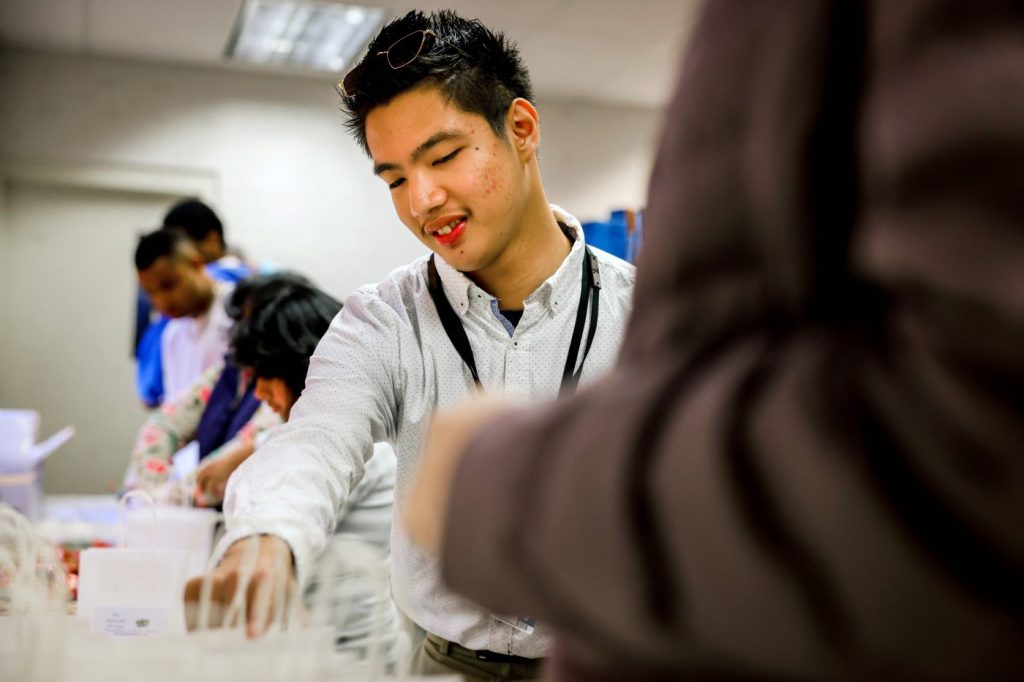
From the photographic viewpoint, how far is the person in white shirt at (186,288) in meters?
3.34

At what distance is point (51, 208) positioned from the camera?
5.60 m

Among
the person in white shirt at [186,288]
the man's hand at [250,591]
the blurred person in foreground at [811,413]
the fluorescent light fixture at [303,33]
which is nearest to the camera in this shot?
the blurred person in foreground at [811,413]

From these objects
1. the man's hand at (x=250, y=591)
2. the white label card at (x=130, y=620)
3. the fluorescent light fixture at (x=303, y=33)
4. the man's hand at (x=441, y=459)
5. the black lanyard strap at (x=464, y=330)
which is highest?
the fluorescent light fixture at (x=303, y=33)

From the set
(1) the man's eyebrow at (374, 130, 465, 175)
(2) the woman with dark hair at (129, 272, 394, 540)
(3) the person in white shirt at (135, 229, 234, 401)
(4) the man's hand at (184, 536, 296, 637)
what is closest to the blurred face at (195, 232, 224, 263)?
(3) the person in white shirt at (135, 229, 234, 401)

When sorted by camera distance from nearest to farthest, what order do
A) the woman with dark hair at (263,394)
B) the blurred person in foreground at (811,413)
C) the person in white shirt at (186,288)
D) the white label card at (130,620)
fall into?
1. the blurred person in foreground at (811,413)
2. the white label card at (130,620)
3. the woman with dark hair at (263,394)
4. the person in white shirt at (186,288)

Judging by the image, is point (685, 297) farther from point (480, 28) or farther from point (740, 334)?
point (480, 28)

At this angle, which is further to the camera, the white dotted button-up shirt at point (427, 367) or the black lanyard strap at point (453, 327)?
the black lanyard strap at point (453, 327)

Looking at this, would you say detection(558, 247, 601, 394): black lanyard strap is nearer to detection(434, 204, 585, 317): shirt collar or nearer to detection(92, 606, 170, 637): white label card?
detection(434, 204, 585, 317): shirt collar

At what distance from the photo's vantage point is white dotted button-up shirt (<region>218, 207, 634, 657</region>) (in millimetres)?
1345

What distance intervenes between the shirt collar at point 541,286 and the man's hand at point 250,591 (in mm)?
804

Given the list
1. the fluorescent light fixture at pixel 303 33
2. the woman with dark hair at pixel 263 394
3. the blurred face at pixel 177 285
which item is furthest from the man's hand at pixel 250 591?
the fluorescent light fixture at pixel 303 33

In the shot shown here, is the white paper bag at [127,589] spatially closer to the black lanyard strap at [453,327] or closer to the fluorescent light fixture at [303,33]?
the black lanyard strap at [453,327]

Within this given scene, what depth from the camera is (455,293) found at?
5.10 ft

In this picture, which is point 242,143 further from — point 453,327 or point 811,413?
point 811,413
